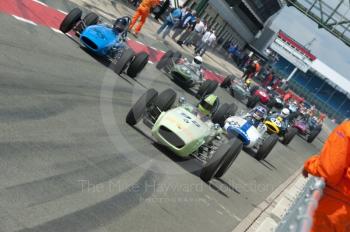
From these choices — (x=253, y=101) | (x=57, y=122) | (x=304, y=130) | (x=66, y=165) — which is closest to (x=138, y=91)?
(x=57, y=122)

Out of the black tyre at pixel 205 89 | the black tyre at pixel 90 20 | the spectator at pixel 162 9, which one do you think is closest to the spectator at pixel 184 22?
the spectator at pixel 162 9

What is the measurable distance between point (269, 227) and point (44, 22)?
27.6 feet

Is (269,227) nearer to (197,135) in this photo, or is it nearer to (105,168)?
(197,135)

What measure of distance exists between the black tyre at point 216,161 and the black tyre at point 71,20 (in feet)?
20.1

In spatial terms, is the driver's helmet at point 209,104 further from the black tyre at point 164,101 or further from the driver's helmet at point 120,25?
the black tyre at point 164,101

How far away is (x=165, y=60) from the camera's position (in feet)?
64.5

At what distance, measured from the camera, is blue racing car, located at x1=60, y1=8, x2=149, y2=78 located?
1473cm

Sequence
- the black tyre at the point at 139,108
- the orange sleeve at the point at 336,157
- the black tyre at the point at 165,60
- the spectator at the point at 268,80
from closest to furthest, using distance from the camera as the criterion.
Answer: the orange sleeve at the point at 336,157
the black tyre at the point at 139,108
the black tyre at the point at 165,60
the spectator at the point at 268,80

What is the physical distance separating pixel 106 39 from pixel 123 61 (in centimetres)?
74

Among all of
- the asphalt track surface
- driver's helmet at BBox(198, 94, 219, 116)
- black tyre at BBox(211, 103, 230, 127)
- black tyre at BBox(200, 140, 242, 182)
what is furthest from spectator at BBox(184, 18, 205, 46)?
black tyre at BBox(200, 140, 242, 182)

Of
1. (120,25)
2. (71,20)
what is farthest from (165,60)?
(71,20)

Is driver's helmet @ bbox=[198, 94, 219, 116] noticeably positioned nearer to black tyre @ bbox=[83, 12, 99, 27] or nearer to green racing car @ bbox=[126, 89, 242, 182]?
black tyre @ bbox=[83, 12, 99, 27]

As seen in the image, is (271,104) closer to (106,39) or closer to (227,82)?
(227,82)

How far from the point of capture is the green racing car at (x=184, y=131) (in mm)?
10516
